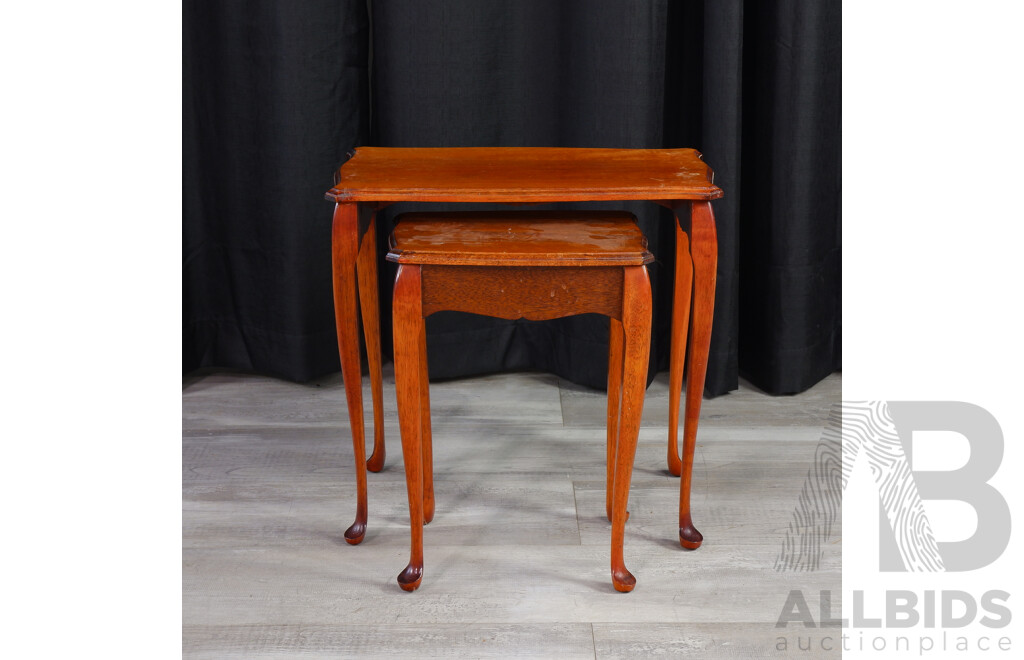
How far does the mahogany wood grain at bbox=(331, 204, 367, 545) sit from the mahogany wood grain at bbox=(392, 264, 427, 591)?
11cm

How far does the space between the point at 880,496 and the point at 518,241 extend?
75cm

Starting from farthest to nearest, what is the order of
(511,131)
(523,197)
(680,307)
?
(511,131)
(680,307)
(523,197)

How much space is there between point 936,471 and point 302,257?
1468 mm

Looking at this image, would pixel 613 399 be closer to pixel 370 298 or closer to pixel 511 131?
pixel 370 298

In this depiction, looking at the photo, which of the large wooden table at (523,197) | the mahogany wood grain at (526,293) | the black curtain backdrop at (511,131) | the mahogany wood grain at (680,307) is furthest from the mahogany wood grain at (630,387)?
the black curtain backdrop at (511,131)

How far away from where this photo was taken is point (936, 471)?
153cm

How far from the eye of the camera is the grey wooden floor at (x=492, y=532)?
1510 mm

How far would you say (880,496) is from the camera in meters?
1.67

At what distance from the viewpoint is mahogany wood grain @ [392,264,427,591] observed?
1.47 m

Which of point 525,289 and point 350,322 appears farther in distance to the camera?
point 350,322

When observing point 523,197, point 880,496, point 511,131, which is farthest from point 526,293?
point 511,131

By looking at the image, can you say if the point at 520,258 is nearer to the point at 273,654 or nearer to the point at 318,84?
the point at 273,654

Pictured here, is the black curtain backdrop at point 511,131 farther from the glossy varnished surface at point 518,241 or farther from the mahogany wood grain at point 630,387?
the mahogany wood grain at point 630,387

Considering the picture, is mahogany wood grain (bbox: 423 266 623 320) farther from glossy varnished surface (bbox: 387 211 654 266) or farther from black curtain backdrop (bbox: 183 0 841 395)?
black curtain backdrop (bbox: 183 0 841 395)
